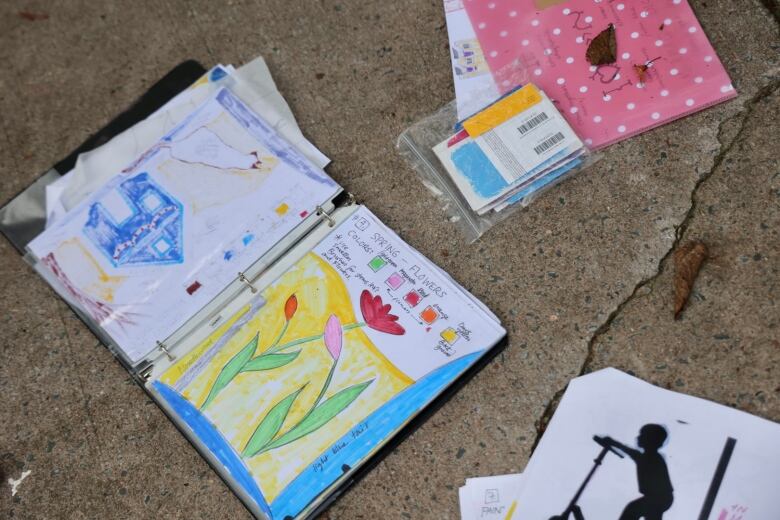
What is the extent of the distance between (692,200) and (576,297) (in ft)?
0.88

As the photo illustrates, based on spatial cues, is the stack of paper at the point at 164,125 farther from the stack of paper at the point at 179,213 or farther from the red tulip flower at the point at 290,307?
the red tulip flower at the point at 290,307

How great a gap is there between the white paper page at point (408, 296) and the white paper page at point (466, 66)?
0.30m

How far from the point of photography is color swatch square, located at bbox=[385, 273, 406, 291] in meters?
1.17

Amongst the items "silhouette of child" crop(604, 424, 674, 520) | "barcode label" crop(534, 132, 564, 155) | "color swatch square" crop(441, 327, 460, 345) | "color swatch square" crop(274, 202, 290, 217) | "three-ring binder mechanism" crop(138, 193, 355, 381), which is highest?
"color swatch square" crop(274, 202, 290, 217)

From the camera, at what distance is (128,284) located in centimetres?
127

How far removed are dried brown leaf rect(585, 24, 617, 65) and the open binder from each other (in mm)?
503

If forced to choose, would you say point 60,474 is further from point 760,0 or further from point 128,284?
point 760,0

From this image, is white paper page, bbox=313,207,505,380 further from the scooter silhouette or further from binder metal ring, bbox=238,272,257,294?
the scooter silhouette

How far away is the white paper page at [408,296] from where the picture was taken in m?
1.11

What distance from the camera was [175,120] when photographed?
1.39 meters

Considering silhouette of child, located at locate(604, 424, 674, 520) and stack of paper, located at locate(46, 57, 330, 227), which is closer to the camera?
silhouette of child, located at locate(604, 424, 674, 520)

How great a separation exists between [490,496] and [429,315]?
1.04ft

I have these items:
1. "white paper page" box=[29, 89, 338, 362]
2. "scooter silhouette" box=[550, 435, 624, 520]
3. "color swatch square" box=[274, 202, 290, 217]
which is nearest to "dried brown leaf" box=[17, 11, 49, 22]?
"white paper page" box=[29, 89, 338, 362]

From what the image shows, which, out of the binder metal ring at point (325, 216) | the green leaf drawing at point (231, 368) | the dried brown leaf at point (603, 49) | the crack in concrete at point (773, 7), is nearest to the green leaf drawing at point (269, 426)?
the green leaf drawing at point (231, 368)
